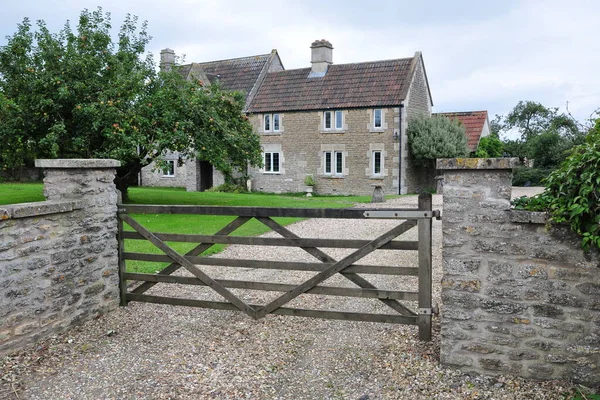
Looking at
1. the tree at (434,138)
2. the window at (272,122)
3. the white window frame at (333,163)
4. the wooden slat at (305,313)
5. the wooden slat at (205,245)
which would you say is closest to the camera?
the wooden slat at (305,313)

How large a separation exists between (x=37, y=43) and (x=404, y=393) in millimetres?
17901

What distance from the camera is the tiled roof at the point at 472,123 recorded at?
1315 inches

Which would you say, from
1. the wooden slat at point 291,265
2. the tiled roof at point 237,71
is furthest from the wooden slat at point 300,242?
the tiled roof at point 237,71

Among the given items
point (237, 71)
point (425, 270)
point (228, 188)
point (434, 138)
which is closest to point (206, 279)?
point (425, 270)

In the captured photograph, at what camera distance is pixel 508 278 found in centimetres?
464

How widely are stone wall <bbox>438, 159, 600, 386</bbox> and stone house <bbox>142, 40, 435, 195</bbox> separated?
24.6m

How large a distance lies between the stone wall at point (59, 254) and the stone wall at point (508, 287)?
4.34 meters

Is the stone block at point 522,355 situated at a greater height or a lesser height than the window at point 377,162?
lesser

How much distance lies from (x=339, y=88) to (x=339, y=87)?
0.10 meters

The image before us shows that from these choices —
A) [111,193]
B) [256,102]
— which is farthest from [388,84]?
[111,193]

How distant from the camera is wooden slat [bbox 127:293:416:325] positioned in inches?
216

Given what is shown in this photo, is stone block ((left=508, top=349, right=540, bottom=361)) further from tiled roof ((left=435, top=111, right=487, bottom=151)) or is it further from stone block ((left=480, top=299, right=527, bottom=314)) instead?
tiled roof ((left=435, top=111, right=487, bottom=151))

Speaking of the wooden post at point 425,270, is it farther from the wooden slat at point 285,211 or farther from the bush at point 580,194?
the bush at point 580,194

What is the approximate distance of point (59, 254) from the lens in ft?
19.4
